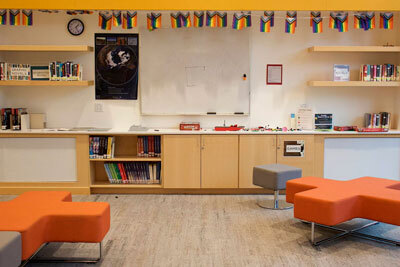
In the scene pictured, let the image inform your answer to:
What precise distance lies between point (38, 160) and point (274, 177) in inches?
126

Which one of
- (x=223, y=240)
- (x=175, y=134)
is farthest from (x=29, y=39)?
(x=223, y=240)

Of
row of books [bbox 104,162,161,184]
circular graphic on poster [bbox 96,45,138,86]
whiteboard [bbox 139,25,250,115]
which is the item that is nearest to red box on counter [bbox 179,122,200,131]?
whiteboard [bbox 139,25,250,115]

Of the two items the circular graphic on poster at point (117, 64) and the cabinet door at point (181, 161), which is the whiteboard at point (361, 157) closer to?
the cabinet door at point (181, 161)

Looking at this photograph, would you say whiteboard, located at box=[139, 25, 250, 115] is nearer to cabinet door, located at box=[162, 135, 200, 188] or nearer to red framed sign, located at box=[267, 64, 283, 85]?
red framed sign, located at box=[267, 64, 283, 85]

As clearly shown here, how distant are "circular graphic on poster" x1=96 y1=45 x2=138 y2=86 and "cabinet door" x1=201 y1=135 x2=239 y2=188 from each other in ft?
4.76

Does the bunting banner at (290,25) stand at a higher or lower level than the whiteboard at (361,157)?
higher

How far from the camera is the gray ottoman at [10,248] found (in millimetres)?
2997

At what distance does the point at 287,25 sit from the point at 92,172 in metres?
3.34

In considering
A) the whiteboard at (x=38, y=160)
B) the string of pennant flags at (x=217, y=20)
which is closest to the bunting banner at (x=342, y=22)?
the string of pennant flags at (x=217, y=20)

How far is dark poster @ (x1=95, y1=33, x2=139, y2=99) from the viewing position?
6582 millimetres

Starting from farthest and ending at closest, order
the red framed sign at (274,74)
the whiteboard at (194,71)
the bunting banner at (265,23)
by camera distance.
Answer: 1. the red framed sign at (274,74)
2. the whiteboard at (194,71)
3. the bunting banner at (265,23)

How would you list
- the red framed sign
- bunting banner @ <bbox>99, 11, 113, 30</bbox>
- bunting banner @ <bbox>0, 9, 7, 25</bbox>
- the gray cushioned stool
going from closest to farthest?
the gray cushioned stool < bunting banner @ <bbox>0, 9, 7, 25</bbox> < bunting banner @ <bbox>99, 11, 113, 30</bbox> < the red framed sign

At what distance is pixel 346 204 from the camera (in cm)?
425

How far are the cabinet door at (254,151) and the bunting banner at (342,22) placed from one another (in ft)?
5.51
